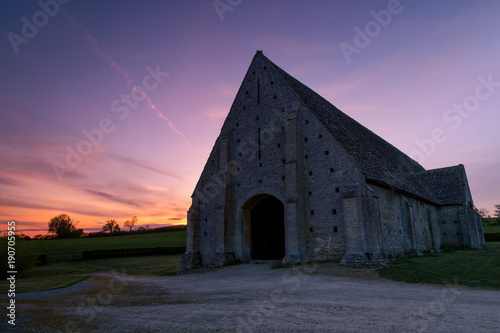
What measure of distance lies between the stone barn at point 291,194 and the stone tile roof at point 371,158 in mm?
227

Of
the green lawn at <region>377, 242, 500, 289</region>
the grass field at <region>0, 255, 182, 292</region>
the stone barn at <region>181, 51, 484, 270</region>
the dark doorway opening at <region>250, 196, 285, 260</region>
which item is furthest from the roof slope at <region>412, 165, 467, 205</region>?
the grass field at <region>0, 255, 182, 292</region>

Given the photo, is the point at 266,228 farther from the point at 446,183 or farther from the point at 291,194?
the point at 446,183

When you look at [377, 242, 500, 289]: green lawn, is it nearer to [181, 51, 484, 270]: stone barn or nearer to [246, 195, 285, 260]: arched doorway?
[181, 51, 484, 270]: stone barn

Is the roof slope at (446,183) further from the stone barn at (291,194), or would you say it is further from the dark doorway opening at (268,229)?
the dark doorway opening at (268,229)

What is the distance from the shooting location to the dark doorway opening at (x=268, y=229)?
2298 centimetres

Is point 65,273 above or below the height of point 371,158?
below

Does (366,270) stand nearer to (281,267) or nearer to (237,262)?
(281,267)

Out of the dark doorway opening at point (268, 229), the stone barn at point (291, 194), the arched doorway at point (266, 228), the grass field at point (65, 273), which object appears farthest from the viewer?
the dark doorway opening at point (268, 229)

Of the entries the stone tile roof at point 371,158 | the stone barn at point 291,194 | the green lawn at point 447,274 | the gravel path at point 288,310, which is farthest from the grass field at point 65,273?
the stone tile roof at point 371,158

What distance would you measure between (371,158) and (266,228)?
9.98m

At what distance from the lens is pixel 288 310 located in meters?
7.71

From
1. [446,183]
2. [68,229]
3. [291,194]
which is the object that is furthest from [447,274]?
[68,229]

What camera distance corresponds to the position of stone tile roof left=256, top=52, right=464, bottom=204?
20.4 m

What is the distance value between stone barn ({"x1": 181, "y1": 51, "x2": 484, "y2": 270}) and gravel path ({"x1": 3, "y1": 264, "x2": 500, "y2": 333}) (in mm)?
5994
